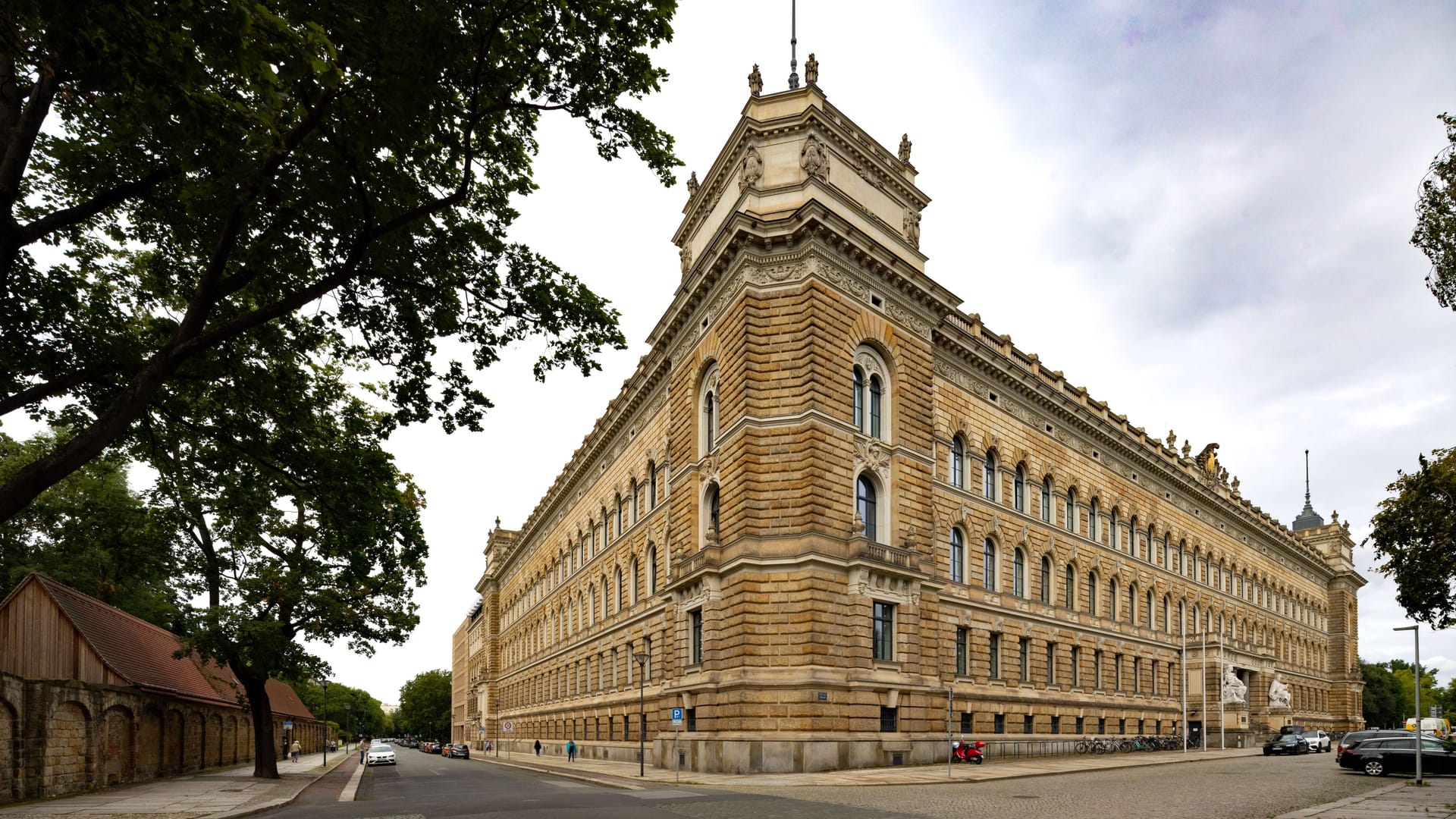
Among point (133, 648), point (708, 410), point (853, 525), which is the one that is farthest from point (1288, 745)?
point (133, 648)

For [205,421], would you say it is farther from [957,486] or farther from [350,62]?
[957,486]

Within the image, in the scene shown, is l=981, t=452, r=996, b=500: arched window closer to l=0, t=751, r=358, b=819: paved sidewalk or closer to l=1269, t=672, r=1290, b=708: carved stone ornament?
l=0, t=751, r=358, b=819: paved sidewalk

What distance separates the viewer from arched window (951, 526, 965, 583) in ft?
132

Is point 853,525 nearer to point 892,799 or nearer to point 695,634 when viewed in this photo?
point 695,634

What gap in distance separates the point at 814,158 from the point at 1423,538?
76.0 ft

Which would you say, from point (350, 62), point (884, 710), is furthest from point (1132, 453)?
point (350, 62)

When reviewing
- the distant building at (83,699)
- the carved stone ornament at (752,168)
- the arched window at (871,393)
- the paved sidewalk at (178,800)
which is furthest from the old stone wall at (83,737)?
the carved stone ornament at (752,168)

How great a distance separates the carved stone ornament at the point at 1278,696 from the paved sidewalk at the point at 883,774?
21987mm

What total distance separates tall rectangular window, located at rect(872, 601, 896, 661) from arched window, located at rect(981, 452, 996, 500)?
11081 mm

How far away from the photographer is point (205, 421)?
18.3 m

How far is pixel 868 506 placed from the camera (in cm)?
3556

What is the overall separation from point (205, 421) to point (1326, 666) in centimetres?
9571

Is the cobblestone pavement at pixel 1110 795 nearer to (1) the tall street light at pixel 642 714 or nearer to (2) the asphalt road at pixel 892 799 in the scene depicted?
(2) the asphalt road at pixel 892 799

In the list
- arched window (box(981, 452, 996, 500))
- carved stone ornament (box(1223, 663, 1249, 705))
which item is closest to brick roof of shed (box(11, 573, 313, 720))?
arched window (box(981, 452, 996, 500))
